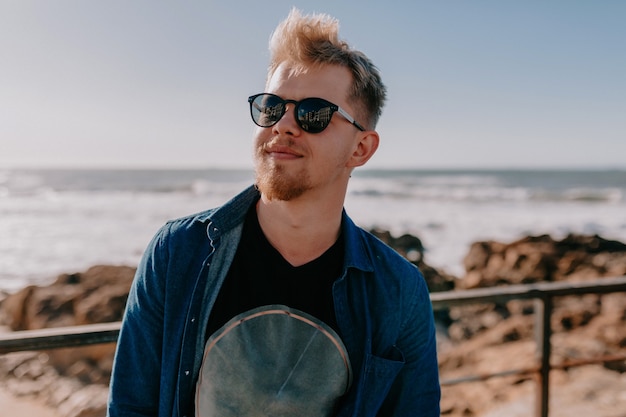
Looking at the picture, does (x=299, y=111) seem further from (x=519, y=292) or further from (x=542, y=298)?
(x=542, y=298)

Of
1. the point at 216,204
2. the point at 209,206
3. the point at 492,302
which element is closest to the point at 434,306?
the point at 492,302

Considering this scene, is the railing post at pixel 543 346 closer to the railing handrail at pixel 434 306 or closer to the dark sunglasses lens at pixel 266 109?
the railing handrail at pixel 434 306

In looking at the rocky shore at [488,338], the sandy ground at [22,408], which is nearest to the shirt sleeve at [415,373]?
the rocky shore at [488,338]

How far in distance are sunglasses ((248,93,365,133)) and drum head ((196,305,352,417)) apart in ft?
2.09

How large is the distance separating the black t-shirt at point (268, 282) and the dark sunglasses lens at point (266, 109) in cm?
36

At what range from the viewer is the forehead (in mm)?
1725

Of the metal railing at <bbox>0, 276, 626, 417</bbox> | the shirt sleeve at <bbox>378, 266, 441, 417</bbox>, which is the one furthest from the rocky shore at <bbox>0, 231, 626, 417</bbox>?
the shirt sleeve at <bbox>378, 266, 441, 417</bbox>

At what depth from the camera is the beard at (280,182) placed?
168 centimetres

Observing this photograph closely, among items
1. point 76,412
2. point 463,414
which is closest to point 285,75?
point 463,414

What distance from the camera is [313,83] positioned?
68.5 inches

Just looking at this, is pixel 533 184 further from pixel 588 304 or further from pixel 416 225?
pixel 588 304

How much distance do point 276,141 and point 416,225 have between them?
2094 centimetres

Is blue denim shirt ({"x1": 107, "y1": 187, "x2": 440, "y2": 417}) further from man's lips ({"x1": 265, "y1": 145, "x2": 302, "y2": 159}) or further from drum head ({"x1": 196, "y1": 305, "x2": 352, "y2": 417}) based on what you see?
man's lips ({"x1": 265, "y1": 145, "x2": 302, "y2": 159})

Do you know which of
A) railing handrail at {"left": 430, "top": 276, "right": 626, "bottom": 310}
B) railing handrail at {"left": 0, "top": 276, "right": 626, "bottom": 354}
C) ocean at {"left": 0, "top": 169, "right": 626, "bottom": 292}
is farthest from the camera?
ocean at {"left": 0, "top": 169, "right": 626, "bottom": 292}
